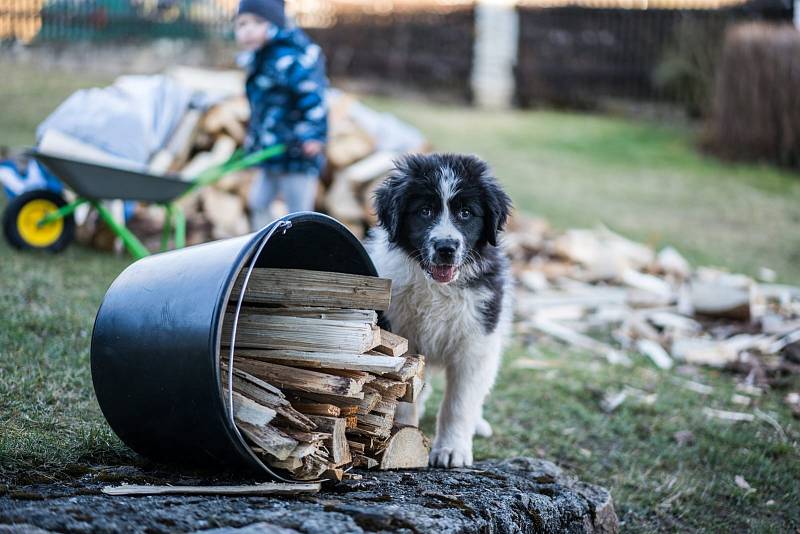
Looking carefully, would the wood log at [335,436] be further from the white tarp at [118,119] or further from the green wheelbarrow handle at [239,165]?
the white tarp at [118,119]

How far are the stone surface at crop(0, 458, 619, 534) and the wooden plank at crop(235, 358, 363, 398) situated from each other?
0.34 meters

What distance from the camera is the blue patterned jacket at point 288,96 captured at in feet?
19.9

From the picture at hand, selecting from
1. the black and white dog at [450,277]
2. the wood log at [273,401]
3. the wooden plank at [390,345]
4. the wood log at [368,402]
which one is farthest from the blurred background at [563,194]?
the wooden plank at [390,345]

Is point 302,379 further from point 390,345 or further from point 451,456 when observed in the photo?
point 451,456

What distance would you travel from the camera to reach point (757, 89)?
13.5 meters

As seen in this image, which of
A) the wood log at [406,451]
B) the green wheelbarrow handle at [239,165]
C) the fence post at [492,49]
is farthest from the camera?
the fence post at [492,49]

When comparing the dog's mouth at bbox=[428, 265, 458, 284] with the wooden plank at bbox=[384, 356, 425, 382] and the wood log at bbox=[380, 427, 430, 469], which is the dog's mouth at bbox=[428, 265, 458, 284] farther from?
the wood log at bbox=[380, 427, 430, 469]

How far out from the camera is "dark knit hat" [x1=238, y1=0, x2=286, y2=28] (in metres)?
5.89

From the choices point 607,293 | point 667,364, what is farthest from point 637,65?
point 667,364

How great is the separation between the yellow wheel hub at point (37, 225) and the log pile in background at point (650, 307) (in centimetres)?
392

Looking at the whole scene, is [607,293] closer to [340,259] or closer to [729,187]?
[340,259]

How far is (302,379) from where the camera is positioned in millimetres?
2848

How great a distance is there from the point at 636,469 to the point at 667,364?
6.58 ft

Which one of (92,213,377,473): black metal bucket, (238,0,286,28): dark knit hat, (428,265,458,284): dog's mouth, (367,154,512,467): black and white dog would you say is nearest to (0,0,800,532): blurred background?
(92,213,377,473): black metal bucket
